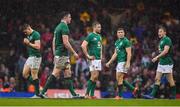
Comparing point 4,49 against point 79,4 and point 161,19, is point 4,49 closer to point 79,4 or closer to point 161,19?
point 79,4

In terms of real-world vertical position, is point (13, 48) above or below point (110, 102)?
above

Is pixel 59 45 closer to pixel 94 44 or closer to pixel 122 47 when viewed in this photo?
pixel 94 44

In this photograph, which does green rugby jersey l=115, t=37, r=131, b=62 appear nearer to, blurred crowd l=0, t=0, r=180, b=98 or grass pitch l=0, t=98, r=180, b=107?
grass pitch l=0, t=98, r=180, b=107

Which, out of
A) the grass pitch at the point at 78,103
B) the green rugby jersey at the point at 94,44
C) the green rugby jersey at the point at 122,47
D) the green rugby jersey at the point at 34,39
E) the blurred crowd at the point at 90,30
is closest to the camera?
the grass pitch at the point at 78,103

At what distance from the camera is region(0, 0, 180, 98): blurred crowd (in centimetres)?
2708

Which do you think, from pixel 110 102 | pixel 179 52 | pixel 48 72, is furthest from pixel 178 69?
pixel 110 102

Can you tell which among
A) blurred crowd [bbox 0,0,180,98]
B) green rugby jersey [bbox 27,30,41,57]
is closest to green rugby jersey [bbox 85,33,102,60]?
green rugby jersey [bbox 27,30,41,57]

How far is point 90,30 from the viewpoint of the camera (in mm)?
29641

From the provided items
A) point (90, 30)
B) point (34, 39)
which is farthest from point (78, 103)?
point (90, 30)

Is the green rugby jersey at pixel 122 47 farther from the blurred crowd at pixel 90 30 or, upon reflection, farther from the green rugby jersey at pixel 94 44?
the blurred crowd at pixel 90 30

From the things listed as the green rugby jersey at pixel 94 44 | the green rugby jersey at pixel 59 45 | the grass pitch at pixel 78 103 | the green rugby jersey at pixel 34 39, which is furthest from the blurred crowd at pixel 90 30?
the grass pitch at pixel 78 103

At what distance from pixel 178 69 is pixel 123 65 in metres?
8.58

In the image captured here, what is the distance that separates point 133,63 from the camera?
28578 millimetres

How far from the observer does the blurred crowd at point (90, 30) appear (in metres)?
27.1
